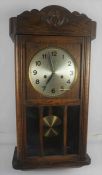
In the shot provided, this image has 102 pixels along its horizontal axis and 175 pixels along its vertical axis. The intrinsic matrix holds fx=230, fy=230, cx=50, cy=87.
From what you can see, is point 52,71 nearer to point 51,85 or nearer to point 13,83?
point 51,85

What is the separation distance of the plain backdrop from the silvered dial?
7.9 inches

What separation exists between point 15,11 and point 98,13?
402 mm

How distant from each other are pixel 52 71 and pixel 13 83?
251mm

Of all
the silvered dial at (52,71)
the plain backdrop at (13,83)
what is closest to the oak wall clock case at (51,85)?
the silvered dial at (52,71)

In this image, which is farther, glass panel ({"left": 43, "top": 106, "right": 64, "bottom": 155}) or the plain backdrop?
the plain backdrop

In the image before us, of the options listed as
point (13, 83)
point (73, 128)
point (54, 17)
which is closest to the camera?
point (54, 17)

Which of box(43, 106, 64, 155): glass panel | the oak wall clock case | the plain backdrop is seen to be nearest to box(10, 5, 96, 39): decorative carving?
the oak wall clock case

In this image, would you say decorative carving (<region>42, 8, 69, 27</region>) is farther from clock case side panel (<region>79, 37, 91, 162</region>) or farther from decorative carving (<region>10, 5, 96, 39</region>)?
clock case side panel (<region>79, 37, 91, 162</region>)

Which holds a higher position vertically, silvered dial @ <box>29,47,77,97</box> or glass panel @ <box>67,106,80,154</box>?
silvered dial @ <box>29,47,77,97</box>

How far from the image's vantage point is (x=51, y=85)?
0.96 meters

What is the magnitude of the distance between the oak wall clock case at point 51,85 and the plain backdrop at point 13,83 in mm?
156

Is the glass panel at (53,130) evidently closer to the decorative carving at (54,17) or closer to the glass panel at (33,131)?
Result: the glass panel at (33,131)

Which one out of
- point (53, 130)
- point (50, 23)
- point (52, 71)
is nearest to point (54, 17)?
point (50, 23)

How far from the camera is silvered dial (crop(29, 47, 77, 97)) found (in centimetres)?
94
